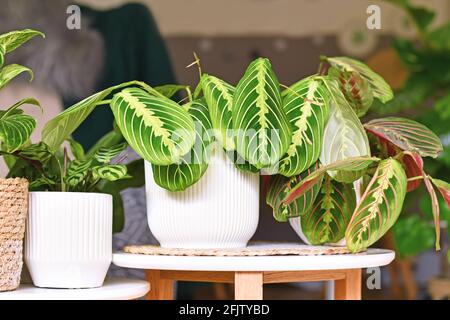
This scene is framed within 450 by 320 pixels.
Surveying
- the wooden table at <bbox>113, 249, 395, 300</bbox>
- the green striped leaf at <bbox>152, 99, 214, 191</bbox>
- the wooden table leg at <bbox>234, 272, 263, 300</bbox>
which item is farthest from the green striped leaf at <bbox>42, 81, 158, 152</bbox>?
the wooden table leg at <bbox>234, 272, 263, 300</bbox>

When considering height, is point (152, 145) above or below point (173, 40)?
below

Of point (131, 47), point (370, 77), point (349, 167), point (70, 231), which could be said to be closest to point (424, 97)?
point (131, 47)

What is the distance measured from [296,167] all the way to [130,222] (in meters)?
0.81

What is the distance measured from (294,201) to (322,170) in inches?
3.9

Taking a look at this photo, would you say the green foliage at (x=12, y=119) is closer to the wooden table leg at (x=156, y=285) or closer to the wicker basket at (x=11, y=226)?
the wicker basket at (x=11, y=226)

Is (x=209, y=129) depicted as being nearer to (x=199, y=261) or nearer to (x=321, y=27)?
(x=199, y=261)

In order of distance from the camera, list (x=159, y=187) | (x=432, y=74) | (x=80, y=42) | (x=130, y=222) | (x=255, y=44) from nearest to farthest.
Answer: (x=159, y=187)
(x=130, y=222)
(x=80, y=42)
(x=432, y=74)
(x=255, y=44)

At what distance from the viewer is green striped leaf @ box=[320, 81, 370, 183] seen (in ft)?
3.72

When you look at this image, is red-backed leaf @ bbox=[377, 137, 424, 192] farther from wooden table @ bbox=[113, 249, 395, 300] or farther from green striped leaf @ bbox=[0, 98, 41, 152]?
green striped leaf @ bbox=[0, 98, 41, 152]

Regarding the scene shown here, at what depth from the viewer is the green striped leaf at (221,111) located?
1090mm

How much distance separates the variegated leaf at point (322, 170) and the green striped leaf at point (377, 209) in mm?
36

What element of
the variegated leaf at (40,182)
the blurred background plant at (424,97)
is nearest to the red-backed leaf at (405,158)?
the variegated leaf at (40,182)

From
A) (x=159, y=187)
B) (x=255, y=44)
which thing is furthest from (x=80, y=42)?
(x=255, y=44)

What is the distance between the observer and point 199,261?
1.05 m
